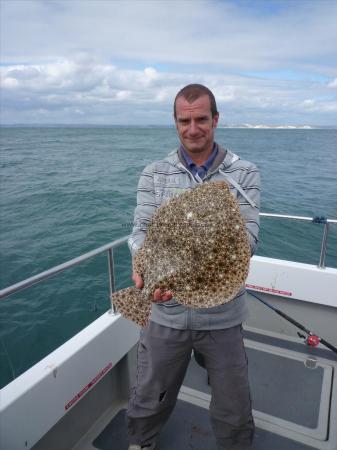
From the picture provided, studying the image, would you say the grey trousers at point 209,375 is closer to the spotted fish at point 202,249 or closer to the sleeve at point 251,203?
the spotted fish at point 202,249

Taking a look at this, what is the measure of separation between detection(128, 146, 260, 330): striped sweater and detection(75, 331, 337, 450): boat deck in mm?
1600

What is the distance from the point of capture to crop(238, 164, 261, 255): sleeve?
7.62 ft

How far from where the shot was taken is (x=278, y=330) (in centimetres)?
483

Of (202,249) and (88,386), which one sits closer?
(202,249)

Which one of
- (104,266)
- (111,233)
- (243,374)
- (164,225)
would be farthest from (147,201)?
(111,233)

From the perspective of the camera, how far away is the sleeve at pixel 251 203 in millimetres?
2321

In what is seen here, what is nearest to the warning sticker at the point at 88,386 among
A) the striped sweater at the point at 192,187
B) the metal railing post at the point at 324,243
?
the striped sweater at the point at 192,187

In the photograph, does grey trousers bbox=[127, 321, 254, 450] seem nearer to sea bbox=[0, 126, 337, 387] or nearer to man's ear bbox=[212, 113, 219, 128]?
man's ear bbox=[212, 113, 219, 128]

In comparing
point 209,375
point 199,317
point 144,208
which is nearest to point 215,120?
point 144,208

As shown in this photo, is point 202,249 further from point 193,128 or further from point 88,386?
point 88,386

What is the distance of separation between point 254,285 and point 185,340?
2481 mm

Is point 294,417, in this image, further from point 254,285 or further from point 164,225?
point 164,225

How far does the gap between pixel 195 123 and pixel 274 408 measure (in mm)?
3179

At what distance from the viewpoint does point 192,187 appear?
2477 millimetres
